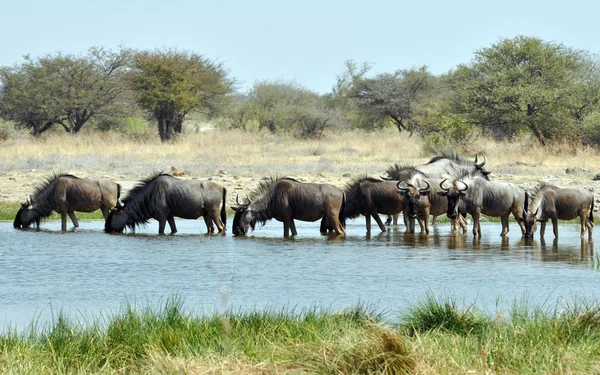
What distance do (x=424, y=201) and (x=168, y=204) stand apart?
4.39 m

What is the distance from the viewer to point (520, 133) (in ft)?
128

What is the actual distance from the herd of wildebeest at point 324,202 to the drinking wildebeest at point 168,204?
0.06ft

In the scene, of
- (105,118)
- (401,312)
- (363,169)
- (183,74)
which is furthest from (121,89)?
(401,312)

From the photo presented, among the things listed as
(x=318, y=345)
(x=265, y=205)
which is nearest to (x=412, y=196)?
(x=265, y=205)

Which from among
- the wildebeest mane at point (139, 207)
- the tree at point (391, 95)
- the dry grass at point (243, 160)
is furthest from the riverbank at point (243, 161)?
the tree at point (391, 95)

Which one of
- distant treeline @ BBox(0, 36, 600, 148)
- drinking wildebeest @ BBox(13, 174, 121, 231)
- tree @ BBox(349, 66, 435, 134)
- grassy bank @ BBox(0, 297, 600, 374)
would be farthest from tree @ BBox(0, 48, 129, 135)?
grassy bank @ BBox(0, 297, 600, 374)

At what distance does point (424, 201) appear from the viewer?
55.1ft

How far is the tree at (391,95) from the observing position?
52.9m

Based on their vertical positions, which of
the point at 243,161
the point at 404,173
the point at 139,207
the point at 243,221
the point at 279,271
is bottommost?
the point at 279,271

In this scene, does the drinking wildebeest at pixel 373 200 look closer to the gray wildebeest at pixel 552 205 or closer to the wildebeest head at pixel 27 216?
the gray wildebeest at pixel 552 205

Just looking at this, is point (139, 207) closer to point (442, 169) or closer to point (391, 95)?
point (442, 169)

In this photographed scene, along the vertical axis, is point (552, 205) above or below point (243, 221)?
above

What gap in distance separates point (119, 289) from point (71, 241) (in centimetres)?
523

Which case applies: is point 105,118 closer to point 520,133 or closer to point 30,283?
point 520,133
